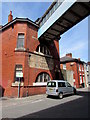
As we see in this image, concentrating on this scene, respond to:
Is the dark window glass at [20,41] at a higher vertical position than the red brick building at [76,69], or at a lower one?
higher

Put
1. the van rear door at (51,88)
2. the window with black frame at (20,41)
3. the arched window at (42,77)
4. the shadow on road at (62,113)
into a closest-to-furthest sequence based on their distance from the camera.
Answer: the shadow on road at (62,113) → the van rear door at (51,88) → the window with black frame at (20,41) → the arched window at (42,77)

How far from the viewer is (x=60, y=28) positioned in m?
12.4

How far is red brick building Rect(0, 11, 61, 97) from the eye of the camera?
475 inches

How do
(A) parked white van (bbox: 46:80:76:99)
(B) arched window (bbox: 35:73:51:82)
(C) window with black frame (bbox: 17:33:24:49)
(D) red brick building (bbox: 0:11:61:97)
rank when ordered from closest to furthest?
(A) parked white van (bbox: 46:80:76:99) → (D) red brick building (bbox: 0:11:61:97) → (C) window with black frame (bbox: 17:33:24:49) → (B) arched window (bbox: 35:73:51:82)

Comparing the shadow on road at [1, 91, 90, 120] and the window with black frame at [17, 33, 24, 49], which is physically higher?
the window with black frame at [17, 33, 24, 49]

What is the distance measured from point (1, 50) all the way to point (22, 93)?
24.2 feet

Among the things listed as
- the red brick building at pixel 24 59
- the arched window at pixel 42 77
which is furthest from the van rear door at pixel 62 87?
the arched window at pixel 42 77

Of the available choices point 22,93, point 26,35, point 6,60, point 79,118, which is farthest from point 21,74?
point 79,118

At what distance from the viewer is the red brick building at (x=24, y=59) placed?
12.1m

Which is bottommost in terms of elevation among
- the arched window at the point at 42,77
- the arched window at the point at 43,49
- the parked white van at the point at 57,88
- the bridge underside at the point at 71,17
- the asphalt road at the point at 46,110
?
the asphalt road at the point at 46,110

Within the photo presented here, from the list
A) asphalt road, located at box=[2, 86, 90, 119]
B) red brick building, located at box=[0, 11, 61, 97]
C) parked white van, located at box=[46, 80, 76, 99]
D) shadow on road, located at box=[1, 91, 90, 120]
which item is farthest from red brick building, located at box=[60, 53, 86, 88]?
shadow on road, located at box=[1, 91, 90, 120]

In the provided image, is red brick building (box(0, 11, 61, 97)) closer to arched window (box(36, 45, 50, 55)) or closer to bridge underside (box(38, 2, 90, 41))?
arched window (box(36, 45, 50, 55))

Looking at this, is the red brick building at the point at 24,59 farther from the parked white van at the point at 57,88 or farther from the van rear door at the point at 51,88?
the parked white van at the point at 57,88

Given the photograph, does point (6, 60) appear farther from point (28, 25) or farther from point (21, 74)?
point (28, 25)
